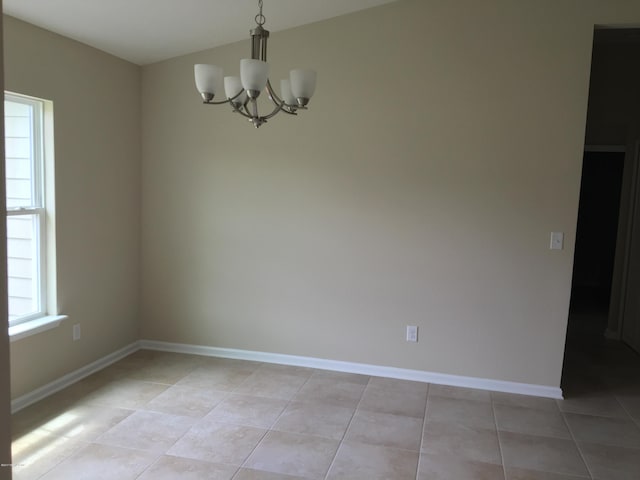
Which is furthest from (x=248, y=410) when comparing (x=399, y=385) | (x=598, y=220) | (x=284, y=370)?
(x=598, y=220)

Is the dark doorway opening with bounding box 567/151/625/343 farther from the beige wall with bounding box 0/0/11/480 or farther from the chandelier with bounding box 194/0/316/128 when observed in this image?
the beige wall with bounding box 0/0/11/480

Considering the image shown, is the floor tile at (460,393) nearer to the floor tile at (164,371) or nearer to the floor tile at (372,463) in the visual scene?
the floor tile at (372,463)

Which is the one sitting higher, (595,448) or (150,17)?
(150,17)

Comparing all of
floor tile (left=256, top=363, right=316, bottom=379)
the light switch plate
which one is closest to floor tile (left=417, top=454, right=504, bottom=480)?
floor tile (left=256, top=363, right=316, bottom=379)

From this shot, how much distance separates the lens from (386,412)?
3256 millimetres

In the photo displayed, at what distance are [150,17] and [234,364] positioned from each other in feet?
8.60

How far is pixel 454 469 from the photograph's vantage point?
2607mm

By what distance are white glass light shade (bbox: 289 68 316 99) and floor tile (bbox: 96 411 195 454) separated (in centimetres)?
203

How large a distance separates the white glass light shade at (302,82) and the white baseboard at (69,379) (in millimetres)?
2513

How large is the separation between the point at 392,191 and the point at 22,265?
2.63m

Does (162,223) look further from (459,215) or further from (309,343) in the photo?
(459,215)

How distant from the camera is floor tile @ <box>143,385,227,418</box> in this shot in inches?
126

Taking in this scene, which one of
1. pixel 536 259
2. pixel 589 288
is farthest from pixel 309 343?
pixel 589 288

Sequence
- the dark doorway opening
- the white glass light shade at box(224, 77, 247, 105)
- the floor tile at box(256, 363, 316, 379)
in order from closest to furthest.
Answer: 1. the white glass light shade at box(224, 77, 247, 105)
2. the floor tile at box(256, 363, 316, 379)
3. the dark doorway opening
